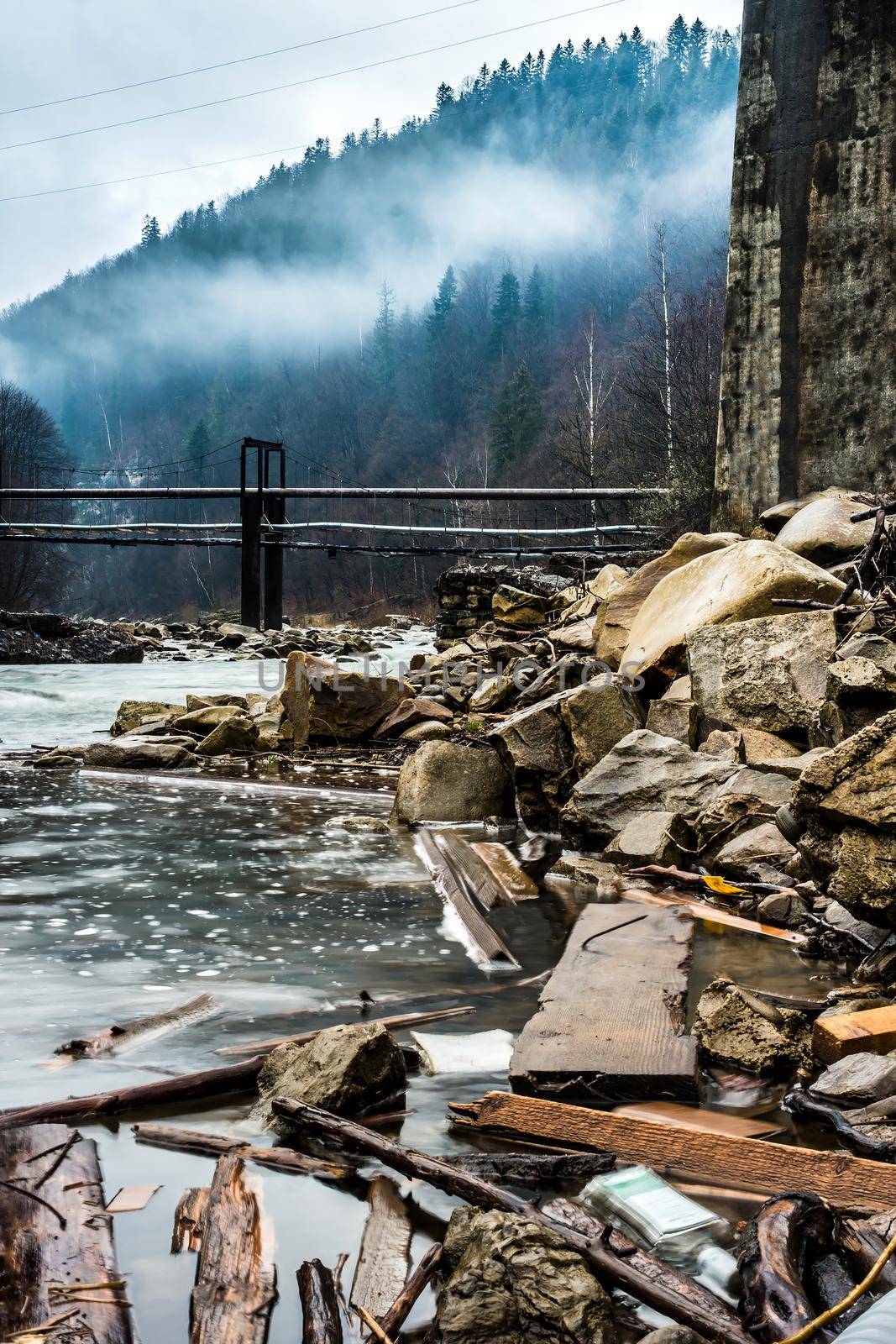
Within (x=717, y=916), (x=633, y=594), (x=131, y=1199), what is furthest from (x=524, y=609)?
(x=131, y=1199)

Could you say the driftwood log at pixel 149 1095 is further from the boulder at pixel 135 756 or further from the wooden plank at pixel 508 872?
the boulder at pixel 135 756

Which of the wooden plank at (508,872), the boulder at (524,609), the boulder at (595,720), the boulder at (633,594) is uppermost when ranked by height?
the boulder at (633,594)

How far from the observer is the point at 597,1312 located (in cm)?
163

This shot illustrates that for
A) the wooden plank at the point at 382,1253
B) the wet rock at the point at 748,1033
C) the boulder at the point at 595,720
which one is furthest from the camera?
the boulder at the point at 595,720

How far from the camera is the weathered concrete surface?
29.9 ft

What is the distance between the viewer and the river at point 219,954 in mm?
2074

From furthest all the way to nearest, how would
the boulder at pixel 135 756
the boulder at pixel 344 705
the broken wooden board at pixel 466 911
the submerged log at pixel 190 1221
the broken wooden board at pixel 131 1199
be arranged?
the boulder at pixel 344 705 → the boulder at pixel 135 756 → the broken wooden board at pixel 466 911 → the broken wooden board at pixel 131 1199 → the submerged log at pixel 190 1221

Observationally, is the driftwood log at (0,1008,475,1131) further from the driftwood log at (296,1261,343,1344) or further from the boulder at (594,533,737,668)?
the boulder at (594,533,737,668)

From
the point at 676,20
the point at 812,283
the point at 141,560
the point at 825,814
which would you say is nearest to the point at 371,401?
the point at 141,560

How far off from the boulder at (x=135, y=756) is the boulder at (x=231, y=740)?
0.32 metres

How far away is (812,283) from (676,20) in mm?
126311

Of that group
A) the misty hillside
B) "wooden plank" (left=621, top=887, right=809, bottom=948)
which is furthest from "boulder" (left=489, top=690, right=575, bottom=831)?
the misty hillside

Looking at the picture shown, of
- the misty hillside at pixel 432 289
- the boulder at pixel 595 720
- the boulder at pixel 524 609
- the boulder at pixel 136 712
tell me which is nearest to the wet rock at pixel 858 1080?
the boulder at pixel 595 720

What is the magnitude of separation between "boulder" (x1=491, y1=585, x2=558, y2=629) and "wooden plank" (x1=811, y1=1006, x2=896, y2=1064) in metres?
8.75
